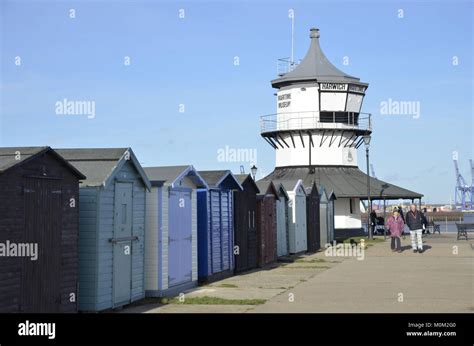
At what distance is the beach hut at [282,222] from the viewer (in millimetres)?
26422

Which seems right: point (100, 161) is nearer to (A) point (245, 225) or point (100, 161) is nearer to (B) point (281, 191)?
(A) point (245, 225)

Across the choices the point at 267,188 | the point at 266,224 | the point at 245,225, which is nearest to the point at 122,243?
the point at 245,225

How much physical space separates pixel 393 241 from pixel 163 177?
1674 centimetres

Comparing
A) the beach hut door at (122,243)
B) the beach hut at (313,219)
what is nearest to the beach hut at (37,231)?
the beach hut door at (122,243)

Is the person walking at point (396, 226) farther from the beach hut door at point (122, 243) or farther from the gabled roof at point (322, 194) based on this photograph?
the beach hut door at point (122, 243)

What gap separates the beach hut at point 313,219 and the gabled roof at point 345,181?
11.5 metres

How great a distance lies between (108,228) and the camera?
1279 cm

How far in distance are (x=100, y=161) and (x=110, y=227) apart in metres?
1.43

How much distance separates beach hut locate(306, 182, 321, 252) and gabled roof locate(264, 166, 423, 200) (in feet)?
37.8

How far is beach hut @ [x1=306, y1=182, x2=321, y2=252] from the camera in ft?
102

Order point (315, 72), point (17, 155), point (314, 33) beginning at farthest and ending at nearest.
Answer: point (314, 33) < point (315, 72) < point (17, 155)

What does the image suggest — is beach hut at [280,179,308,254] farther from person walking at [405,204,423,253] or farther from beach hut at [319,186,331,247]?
person walking at [405,204,423,253]
